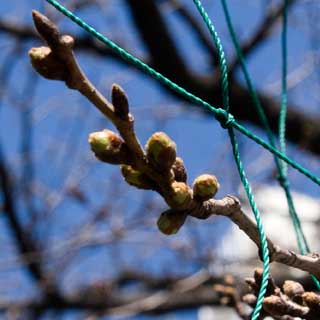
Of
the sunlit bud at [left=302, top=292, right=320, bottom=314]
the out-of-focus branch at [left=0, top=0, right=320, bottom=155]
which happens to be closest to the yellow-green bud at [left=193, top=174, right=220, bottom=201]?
the sunlit bud at [left=302, top=292, right=320, bottom=314]

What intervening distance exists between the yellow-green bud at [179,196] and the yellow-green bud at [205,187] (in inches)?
0.4

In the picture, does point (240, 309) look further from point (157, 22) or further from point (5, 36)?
point (5, 36)

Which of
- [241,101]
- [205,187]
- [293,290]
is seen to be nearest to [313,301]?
[293,290]

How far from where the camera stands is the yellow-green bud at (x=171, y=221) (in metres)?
0.41

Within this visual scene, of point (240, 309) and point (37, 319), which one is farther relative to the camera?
point (37, 319)

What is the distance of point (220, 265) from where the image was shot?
1.95 metres

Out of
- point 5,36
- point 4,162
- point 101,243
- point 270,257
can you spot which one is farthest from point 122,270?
point 270,257

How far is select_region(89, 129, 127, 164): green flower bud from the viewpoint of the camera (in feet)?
1.25

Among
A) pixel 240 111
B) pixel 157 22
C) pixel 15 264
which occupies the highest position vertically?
pixel 157 22

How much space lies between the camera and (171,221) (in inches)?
16.0

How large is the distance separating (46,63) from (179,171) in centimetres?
10

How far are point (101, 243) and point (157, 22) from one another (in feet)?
2.51

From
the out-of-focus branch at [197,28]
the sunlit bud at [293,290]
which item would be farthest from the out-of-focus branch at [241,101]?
the sunlit bud at [293,290]

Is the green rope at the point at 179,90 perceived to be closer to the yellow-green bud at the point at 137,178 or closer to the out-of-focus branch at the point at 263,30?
the yellow-green bud at the point at 137,178
